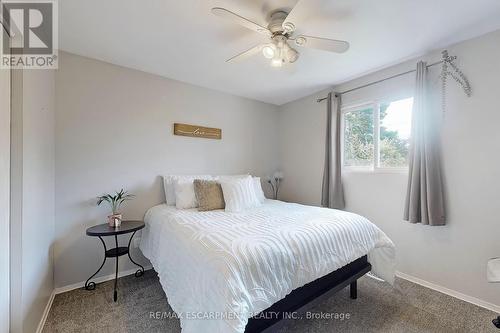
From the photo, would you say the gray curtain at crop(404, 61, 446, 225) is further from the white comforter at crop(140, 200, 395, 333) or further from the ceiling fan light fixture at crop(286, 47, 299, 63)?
the ceiling fan light fixture at crop(286, 47, 299, 63)

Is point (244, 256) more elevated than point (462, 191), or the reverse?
point (462, 191)

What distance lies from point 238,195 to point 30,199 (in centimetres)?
175

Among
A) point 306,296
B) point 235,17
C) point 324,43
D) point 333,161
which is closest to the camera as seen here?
point 235,17

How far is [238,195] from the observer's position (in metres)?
2.54

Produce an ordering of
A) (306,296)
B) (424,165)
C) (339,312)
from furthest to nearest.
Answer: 1. (424,165)
2. (339,312)
3. (306,296)

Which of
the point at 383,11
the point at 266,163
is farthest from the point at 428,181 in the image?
the point at 266,163

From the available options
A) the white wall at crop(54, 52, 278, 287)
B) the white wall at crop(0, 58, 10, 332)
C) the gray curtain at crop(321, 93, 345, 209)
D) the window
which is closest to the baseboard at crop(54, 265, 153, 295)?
the white wall at crop(54, 52, 278, 287)

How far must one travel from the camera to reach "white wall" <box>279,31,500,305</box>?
1.93 meters

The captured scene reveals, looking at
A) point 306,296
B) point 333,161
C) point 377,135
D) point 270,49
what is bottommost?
point 306,296

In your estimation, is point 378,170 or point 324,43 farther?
point 378,170

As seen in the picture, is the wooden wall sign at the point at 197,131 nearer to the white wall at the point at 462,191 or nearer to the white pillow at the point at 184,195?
the white pillow at the point at 184,195

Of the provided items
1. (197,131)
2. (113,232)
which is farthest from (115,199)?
(197,131)

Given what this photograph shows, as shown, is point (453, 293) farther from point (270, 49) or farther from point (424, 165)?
point (270, 49)

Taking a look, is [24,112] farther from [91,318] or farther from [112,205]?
[91,318]
